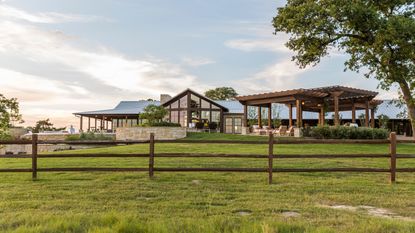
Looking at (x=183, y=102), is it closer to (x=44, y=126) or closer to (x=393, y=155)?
(x=44, y=126)

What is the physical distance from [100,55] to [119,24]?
2.55 m

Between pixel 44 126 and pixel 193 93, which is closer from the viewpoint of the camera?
pixel 193 93

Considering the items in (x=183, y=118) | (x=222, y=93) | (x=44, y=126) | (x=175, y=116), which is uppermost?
(x=222, y=93)

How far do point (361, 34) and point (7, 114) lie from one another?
13647 millimetres

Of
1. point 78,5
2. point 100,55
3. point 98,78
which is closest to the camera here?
point 78,5

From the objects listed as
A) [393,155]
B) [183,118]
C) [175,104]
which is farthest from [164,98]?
[393,155]

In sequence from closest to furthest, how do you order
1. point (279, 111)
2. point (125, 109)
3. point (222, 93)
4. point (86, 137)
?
point (86, 137), point (279, 111), point (125, 109), point (222, 93)

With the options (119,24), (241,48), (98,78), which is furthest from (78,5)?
(241,48)

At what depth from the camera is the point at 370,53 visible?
1554 centimetres

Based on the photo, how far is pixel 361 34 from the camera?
15.5 metres

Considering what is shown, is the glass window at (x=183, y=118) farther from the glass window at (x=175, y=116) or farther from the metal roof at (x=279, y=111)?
the metal roof at (x=279, y=111)

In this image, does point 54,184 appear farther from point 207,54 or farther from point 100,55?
point 207,54

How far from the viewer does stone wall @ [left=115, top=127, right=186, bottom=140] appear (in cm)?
2420

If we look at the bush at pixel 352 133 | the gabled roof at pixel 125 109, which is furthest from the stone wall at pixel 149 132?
the gabled roof at pixel 125 109
